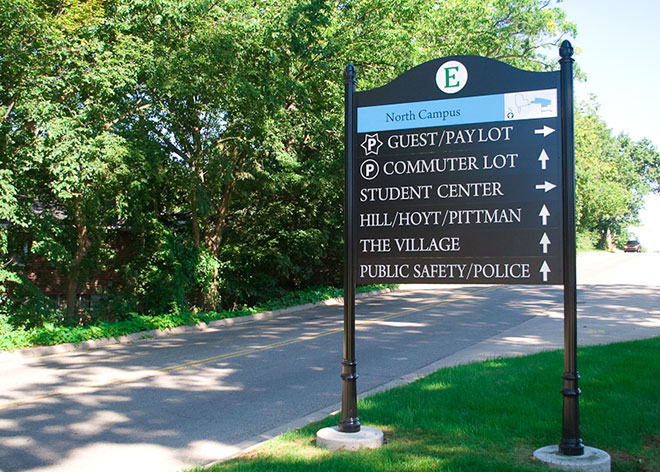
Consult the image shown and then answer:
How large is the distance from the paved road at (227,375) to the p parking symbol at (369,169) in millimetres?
2852

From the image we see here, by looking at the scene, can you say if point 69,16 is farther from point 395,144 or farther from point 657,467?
point 657,467

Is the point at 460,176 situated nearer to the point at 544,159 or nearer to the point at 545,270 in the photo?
the point at 544,159

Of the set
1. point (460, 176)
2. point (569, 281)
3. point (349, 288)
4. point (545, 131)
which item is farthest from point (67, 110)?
point (569, 281)

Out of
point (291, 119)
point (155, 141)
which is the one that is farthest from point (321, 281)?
point (155, 141)

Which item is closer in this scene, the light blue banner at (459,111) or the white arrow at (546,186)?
the white arrow at (546,186)

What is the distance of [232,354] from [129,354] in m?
2.21

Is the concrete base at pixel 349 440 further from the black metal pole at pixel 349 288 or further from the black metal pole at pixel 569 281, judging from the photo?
the black metal pole at pixel 569 281

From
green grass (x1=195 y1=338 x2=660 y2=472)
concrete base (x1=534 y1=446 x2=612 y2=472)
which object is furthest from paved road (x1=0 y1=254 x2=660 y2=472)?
concrete base (x1=534 y1=446 x2=612 y2=472)

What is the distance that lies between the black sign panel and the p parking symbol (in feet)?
0.03

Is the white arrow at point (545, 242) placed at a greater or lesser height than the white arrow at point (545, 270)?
greater

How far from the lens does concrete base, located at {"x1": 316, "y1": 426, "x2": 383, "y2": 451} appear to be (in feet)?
17.6

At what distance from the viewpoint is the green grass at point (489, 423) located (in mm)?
4926

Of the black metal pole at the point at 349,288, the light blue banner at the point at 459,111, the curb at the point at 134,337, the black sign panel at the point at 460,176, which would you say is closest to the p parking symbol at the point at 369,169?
the black sign panel at the point at 460,176

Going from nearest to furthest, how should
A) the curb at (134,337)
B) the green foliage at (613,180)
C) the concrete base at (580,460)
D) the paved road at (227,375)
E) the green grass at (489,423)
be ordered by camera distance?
the concrete base at (580,460), the green grass at (489,423), the paved road at (227,375), the curb at (134,337), the green foliage at (613,180)
